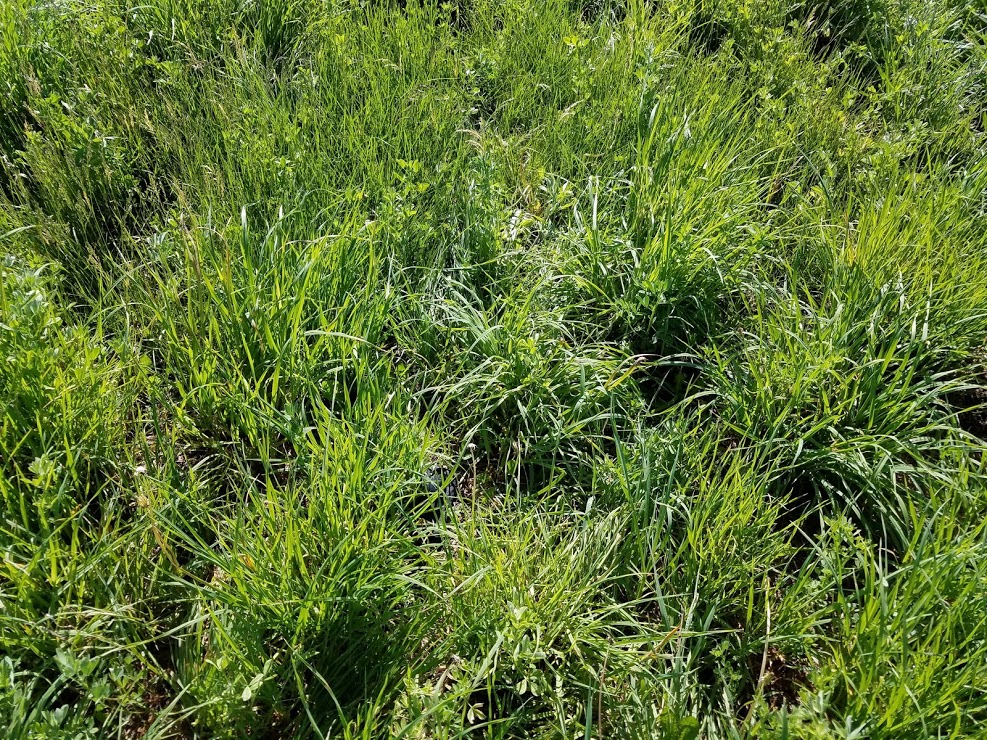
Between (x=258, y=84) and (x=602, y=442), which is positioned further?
(x=258, y=84)

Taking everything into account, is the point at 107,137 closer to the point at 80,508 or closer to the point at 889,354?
the point at 80,508

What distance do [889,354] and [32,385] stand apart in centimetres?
241

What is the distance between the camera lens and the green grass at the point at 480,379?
66.8 inches

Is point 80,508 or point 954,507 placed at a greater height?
point 80,508

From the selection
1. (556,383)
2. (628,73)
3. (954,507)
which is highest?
(628,73)

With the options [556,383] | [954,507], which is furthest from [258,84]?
[954,507]

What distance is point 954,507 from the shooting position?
1923 millimetres

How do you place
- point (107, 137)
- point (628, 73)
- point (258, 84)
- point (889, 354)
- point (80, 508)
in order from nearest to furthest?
1. point (80, 508)
2. point (889, 354)
3. point (107, 137)
4. point (258, 84)
5. point (628, 73)

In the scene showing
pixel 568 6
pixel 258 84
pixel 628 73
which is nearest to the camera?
pixel 258 84

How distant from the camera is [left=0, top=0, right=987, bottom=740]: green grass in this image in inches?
66.8

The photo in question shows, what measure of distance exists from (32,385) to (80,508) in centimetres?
35

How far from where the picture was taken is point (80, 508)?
1.87 meters

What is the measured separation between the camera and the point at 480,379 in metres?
2.21

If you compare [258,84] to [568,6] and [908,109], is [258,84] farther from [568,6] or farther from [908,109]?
[908,109]
